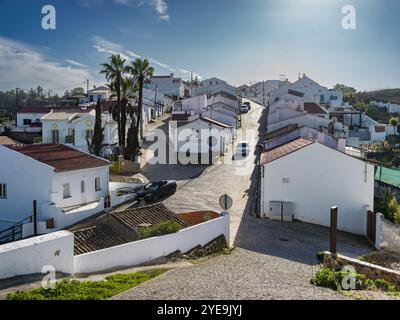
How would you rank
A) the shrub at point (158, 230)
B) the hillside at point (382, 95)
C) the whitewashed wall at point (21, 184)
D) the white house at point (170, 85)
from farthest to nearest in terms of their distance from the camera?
1. the hillside at point (382, 95)
2. the white house at point (170, 85)
3. the whitewashed wall at point (21, 184)
4. the shrub at point (158, 230)

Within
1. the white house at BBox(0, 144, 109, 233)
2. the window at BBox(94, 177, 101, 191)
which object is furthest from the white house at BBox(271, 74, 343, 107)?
the white house at BBox(0, 144, 109, 233)

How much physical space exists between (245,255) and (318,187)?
28.9 ft

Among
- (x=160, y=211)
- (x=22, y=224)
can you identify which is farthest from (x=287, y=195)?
(x=22, y=224)

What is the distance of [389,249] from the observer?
2048 centimetres

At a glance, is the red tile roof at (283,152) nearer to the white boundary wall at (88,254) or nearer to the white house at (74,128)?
the white boundary wall at (88,254)

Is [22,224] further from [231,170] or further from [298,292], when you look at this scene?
[231,170]

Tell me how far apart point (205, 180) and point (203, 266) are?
1847 cm

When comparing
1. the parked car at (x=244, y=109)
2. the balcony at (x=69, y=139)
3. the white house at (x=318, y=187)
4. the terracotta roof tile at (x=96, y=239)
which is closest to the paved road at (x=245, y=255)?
the white house at (x=318, y=187)

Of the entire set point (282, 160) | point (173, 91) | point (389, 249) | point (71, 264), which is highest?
point (173, 91)

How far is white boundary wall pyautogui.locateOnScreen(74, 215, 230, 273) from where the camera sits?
13328 mm

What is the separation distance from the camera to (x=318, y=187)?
23625 mm

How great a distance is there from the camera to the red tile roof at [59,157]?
2329 centimetres

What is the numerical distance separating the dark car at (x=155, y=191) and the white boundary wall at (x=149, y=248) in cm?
759

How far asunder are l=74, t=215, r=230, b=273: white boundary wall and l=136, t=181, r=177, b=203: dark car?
7594 millimetres
